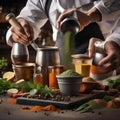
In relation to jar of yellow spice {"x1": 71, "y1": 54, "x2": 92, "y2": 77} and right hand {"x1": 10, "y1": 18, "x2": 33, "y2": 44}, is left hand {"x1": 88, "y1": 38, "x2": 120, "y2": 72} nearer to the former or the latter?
jar of yellow spice {"x1": 71, "y1": 54, "x2": 92, "y2": 77}

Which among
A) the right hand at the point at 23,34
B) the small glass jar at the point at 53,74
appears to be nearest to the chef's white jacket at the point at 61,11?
the right hand at the point at 23,34

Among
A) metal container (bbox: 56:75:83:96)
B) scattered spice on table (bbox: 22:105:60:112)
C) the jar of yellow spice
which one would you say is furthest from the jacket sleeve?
scattered spice on table (bbox: 22:105:60:112)

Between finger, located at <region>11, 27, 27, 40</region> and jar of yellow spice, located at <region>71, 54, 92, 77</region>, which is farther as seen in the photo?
finger, located at <region>11, 27, 27, 40</region>

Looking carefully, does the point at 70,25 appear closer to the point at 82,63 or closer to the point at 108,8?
the point at 82,63

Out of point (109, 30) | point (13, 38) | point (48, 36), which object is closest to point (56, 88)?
point (13, 38)

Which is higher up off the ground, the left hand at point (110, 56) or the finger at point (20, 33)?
the finger at point (20, 33)

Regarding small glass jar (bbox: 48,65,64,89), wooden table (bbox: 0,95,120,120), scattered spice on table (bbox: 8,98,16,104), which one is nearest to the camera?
wooden table (bbox: 0,95,120,120)

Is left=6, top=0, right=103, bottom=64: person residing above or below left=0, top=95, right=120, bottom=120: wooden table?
above

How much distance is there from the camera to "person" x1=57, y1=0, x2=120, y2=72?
184 centimetres

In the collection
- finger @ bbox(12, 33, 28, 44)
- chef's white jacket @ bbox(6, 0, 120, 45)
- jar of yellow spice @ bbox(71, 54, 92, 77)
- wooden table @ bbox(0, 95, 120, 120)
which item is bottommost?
wooden table @ bbox(0, 95, 120, 120)

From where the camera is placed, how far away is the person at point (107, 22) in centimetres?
184

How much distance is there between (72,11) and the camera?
188 centimetres

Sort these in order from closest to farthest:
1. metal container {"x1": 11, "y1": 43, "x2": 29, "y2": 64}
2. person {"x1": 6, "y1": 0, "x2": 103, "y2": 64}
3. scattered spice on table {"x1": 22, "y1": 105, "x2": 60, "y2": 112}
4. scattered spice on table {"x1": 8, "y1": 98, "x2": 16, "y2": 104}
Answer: scattered spice on table {"x1": 22, "y1": 105, "x2": 60, "y2": 112} → scattered spice on table {"x1": 8, "y1": 98, "x2": 16, "y2": 104} → metal container {"x1": 11, "y1": 43, "x2": 29, "y2": 64} → person {"x1": 6, "y1": 0, "x2": 103, "y2": 64}

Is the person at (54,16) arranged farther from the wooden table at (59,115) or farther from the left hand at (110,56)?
the wooden table at (59,115)
